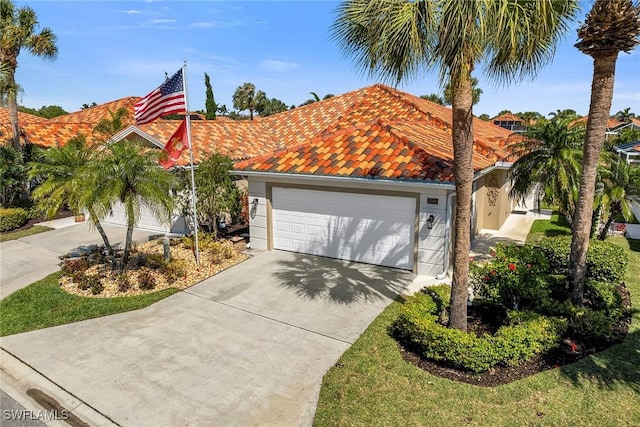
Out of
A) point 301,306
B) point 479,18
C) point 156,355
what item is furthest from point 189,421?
point 479,18

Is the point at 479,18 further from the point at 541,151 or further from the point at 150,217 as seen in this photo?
the point at 150,217

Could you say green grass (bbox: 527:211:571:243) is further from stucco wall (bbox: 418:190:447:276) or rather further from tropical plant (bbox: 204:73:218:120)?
tropical plant (bbox: 204:73:218:120)

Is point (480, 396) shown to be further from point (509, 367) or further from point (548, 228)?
point (548, 228)

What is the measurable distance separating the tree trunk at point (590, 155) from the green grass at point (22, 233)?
62.7ft

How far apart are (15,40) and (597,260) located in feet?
79.4

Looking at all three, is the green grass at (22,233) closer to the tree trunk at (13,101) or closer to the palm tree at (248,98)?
the tree trunk at (13,101)

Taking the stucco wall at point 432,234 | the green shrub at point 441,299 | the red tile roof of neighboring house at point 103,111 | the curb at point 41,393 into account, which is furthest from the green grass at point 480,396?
the red tile roof of neighboring house at point 103,111

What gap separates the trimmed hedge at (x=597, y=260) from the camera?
9469 mm

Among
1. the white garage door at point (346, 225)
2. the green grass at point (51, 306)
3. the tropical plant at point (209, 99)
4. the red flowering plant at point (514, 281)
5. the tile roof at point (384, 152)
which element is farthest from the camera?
the tropical plant at point (209, 99)

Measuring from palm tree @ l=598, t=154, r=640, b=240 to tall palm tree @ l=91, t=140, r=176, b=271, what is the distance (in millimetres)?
13308

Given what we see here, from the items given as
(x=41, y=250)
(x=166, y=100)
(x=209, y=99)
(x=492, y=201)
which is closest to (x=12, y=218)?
(x=41, y=250)

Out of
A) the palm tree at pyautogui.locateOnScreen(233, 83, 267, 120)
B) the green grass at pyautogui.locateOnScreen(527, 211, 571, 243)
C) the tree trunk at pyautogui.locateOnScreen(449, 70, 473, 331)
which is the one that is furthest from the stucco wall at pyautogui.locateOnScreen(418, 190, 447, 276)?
the palm tree at pyautogui.locateOnScreen(233, 83, 267, 120)

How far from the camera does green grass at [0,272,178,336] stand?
873cm

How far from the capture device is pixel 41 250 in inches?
554
